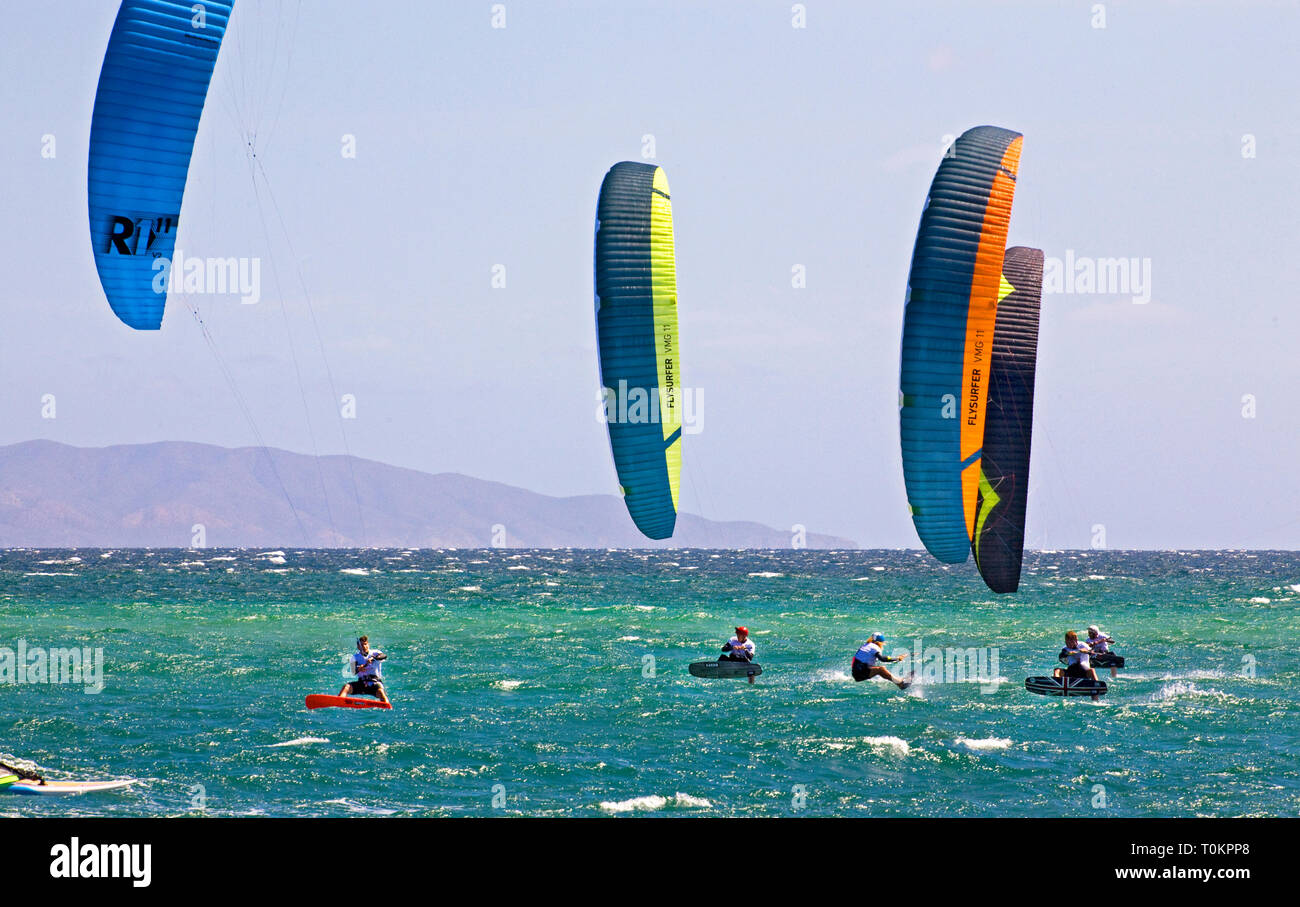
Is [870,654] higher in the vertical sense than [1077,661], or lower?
higher

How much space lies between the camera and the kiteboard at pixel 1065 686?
31500mm

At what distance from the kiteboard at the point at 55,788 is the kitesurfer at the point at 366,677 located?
735 centimetres

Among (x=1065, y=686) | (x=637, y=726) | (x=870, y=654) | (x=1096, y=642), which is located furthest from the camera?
(x=1096, y=642)

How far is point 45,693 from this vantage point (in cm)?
3319

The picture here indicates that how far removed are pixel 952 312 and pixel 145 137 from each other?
16.3 metres

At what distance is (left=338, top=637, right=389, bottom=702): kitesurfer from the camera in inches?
1156

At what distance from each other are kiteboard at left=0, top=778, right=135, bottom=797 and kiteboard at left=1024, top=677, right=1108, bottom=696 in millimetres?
19576

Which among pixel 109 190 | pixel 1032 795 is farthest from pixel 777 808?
pixel 109 190

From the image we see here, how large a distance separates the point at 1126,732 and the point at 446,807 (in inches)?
565

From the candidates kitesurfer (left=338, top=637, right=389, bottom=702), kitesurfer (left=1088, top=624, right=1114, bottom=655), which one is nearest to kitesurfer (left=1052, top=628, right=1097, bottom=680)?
kitesurfer (left=1088, top=624, right=1114, bottom=655)

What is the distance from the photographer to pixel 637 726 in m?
28.8

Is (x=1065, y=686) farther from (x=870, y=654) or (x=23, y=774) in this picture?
(x=23, y=774)

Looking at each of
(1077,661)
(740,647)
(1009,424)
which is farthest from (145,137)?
(1077,661)
